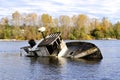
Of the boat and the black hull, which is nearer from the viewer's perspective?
the black hull

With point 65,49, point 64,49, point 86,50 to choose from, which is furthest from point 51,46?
point 86,50

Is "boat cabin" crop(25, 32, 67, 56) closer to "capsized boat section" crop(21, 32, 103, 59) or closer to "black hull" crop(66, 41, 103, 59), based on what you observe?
"capsized boat section" crop(21, 32, 103, 59)

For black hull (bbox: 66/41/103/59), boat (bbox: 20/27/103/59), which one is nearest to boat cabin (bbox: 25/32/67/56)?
boat (bbox: 20/27/103/59)

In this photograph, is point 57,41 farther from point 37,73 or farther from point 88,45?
point 37,73

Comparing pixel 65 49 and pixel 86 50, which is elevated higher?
pixel 86 50

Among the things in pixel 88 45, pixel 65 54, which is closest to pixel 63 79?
pixel 88 45

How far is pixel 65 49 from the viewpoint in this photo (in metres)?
73.5

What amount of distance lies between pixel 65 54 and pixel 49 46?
157 inches

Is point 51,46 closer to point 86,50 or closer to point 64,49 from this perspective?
point 64,49

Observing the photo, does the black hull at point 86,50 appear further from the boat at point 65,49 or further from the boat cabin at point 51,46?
the boat cabin at point 51,46

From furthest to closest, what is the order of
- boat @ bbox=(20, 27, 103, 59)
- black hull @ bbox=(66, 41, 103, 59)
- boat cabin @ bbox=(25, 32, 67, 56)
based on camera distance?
boat cabin @ bbox=(25, 32, 67, 56) → boat @ bbox=(20, 27, 103, 59) → black hull @ bbox=(66, 41, 103, 59)

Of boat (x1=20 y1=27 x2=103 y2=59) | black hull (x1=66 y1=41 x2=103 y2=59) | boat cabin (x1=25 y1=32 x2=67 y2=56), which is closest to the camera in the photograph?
black hull (x1=66 y1=41 x2=103 y2=59)

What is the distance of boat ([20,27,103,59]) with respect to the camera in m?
69.7

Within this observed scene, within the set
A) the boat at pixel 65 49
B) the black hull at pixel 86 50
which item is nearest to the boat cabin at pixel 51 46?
the boat at pixel 65 49
